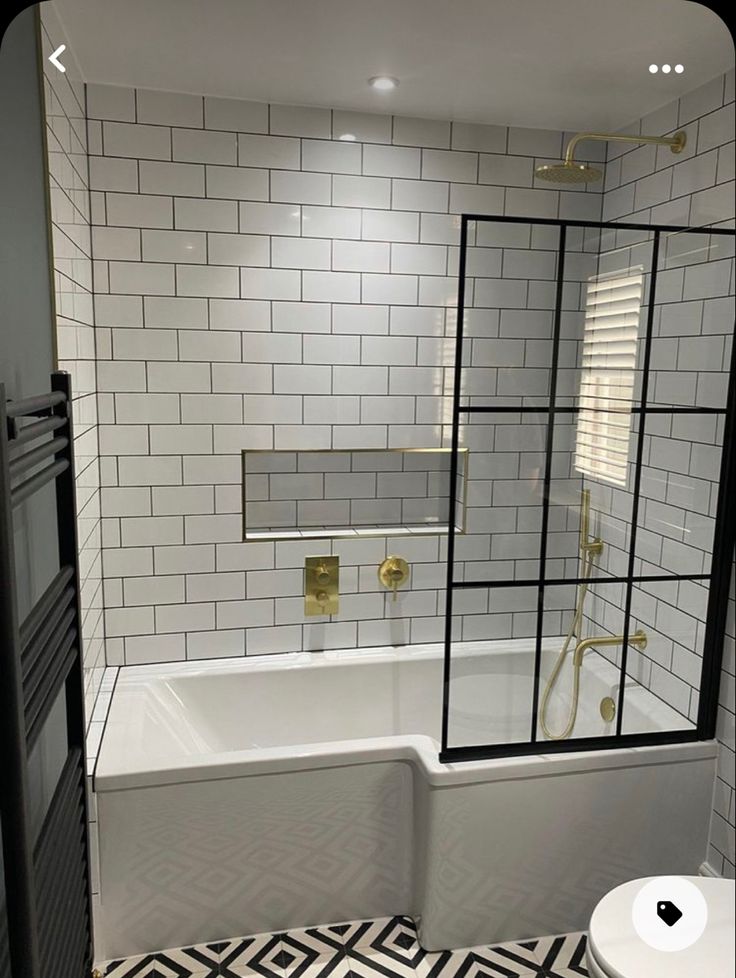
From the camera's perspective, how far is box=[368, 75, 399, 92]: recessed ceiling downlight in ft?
7.43

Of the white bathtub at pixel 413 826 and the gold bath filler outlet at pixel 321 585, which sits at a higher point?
the gold bath filler outlet at pixel 321 585

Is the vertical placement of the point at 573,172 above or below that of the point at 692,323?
above

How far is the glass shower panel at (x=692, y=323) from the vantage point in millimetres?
1475

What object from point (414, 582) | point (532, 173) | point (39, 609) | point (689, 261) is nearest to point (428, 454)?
point (414, 582)

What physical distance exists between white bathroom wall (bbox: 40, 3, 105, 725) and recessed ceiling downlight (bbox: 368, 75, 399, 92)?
0.86 meters

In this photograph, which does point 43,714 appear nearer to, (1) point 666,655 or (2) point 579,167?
(1) point 666,655

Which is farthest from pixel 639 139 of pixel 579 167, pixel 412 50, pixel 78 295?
pixel 78 295

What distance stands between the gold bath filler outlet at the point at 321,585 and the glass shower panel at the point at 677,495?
122 centimetres

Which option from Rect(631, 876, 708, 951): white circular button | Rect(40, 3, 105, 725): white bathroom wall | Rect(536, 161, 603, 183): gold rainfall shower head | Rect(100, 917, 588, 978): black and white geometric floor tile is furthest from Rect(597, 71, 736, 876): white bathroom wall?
Rect(40, 3, 105, 725): white bathroom wall

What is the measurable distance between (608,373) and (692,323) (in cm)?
22

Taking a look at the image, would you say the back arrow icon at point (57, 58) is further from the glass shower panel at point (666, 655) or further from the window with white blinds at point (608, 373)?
the glass shower panel at point (666, 655)

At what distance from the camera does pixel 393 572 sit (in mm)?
2832

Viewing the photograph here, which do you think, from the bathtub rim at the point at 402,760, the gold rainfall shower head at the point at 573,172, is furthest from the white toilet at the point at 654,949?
the gold rainfall shower head at the point at 573,172

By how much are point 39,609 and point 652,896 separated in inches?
44.0
